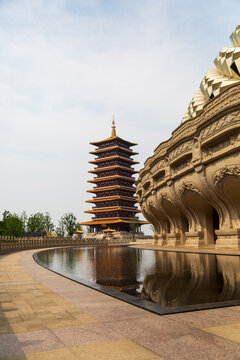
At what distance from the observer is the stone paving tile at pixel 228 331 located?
151 inches

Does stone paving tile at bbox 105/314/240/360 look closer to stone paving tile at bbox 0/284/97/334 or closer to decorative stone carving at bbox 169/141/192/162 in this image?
stone paving tile at bbox 0/284/97/334

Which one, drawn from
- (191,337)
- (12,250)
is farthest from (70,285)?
(12,250)

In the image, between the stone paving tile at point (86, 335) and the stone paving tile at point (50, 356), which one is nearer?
the stone paving tile at point (50, 356)

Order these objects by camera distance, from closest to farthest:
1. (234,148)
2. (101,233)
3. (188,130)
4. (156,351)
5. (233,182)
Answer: (156,351)
(234,148)
(233,182)
(188,130)
(101,233)

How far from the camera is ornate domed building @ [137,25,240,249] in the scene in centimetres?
1909

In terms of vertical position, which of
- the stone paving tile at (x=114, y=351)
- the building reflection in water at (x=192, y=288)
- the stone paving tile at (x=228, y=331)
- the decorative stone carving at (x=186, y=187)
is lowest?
the building reflection in water at (x=192, y=288)

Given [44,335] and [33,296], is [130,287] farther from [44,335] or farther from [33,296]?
[44,335]

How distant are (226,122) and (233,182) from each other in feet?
12.8

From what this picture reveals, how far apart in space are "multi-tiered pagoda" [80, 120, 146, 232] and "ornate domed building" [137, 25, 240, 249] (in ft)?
140

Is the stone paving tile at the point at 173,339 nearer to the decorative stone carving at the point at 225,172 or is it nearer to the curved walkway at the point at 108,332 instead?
the curved walkway at the point at 108,332

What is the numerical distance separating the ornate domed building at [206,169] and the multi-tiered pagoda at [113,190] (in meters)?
42.6

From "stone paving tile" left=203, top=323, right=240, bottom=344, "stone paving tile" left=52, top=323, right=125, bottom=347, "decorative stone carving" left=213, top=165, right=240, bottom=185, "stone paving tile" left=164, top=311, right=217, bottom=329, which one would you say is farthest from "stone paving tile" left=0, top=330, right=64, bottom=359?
"decorative stone carving" left=213, top=165, right=240, bottom=185

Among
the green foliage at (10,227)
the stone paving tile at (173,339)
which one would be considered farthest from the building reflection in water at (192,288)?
the green foliage at (10,227)

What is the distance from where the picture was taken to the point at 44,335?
13.4 ft
